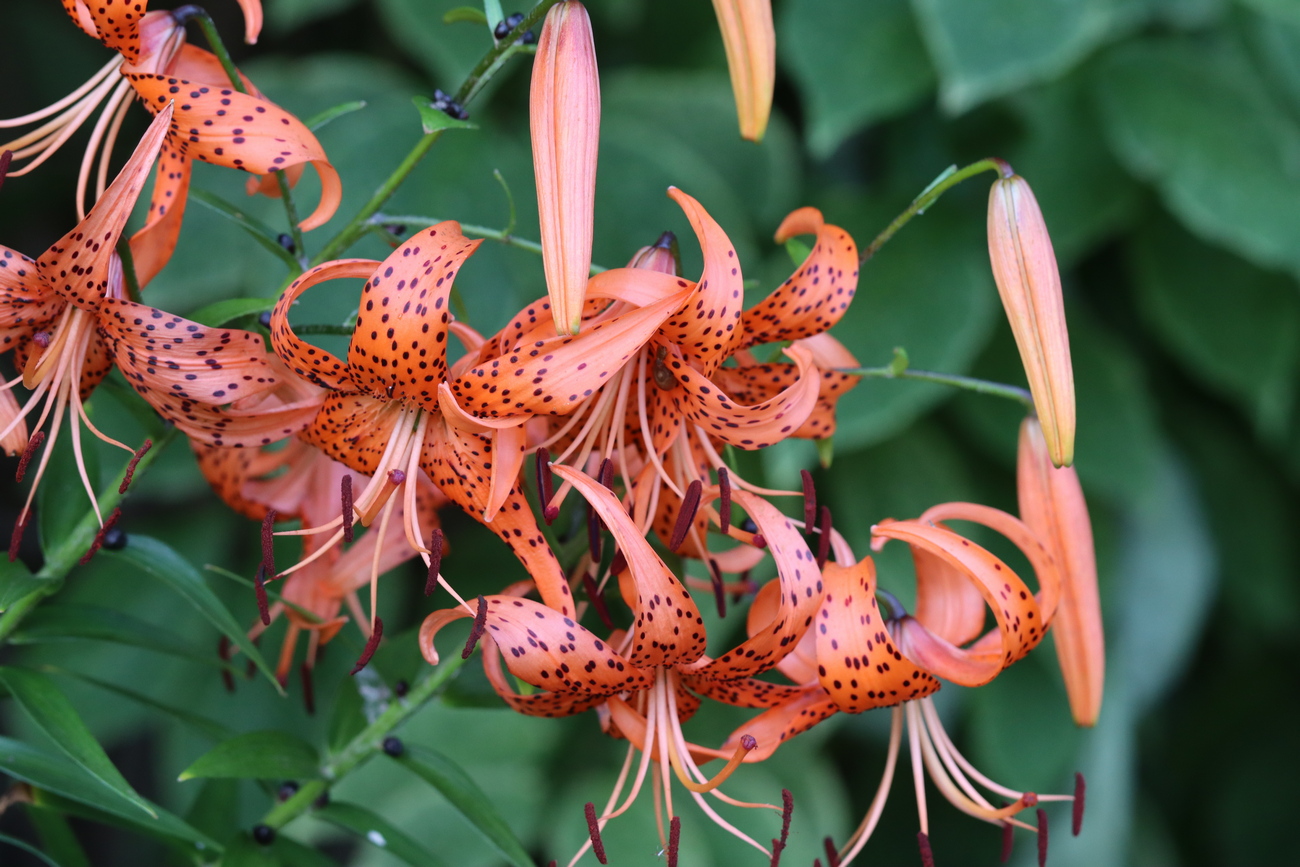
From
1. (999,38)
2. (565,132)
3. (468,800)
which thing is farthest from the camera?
(999,38)

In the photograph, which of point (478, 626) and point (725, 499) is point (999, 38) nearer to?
point (725, 499)

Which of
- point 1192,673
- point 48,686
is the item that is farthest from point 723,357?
point 1192,673

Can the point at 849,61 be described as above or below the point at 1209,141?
above

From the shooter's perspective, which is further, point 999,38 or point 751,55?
point 999,38

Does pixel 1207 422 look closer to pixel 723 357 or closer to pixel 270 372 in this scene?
pixel 723 357

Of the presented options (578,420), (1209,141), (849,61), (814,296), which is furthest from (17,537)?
(1209,141)

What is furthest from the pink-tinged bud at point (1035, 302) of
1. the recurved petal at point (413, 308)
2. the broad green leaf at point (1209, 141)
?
the broad green leaf at point (1209, 141)

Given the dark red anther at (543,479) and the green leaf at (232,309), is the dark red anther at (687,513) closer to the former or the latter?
the dark red anther at (543,479)
